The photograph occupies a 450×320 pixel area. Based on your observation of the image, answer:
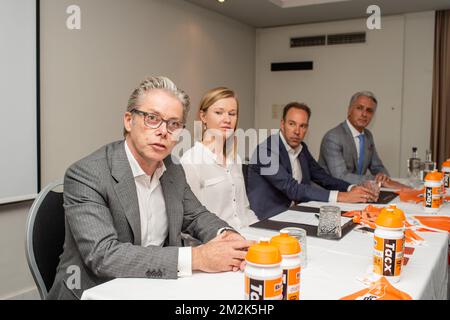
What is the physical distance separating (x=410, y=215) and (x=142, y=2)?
289cm

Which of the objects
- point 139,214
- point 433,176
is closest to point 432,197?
point 433,176

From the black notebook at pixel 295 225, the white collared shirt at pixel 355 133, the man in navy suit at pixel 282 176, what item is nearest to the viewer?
the black notebook at pixel 295 225

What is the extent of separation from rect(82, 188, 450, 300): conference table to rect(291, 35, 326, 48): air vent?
4.10 meters

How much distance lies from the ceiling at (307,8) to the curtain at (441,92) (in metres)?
0.24

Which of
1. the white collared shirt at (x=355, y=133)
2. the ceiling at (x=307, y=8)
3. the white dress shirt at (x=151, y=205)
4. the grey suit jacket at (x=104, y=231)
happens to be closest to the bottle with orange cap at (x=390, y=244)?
the grey suit jacket at (x=104, y=231)

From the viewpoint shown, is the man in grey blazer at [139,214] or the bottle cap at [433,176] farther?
the bottle cap at [433,176]

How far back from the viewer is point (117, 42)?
11.5 ft

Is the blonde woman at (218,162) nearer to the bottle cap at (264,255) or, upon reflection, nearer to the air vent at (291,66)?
the bottle cap at (264,255)

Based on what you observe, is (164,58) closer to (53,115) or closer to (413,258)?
(53,115)

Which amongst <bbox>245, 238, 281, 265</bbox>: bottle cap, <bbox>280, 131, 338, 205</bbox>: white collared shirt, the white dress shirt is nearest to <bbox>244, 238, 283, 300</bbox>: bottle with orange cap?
<bbox>245, 238, 281, 265</bbox>: bottle cap

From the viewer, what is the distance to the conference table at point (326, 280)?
1.12 m

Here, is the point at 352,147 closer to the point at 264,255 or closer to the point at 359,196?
the point at 359,196

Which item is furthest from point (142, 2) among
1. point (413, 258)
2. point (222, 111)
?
point (413, 258)

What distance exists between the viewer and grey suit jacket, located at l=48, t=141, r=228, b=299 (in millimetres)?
1223
